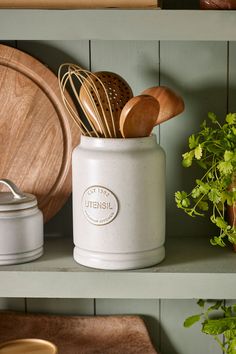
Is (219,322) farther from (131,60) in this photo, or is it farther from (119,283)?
(131,60)

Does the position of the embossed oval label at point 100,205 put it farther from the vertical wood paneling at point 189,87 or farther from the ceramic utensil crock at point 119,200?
the vertical wood paneling at point 189,87

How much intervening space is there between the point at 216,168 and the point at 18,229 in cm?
36

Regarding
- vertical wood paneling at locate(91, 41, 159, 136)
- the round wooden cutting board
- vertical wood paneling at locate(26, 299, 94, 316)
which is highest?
vertical wood paneling at locate(91, 41, 159, 136)

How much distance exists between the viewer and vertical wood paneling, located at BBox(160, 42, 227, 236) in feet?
3.77

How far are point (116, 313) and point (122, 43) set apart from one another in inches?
21.1

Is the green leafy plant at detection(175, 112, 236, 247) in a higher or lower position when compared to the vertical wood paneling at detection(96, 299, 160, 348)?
higher

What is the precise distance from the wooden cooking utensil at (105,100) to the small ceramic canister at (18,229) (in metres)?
0.18

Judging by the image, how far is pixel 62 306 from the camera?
4.06ft

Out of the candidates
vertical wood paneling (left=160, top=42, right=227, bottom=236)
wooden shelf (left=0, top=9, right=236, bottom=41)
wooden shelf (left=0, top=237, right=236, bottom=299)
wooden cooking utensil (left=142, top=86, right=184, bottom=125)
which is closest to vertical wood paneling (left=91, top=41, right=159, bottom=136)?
vertical wood paneling (left=160, top=42, right=227, bottom=236)

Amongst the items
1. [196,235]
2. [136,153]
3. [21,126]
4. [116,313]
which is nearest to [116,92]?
[136,153]

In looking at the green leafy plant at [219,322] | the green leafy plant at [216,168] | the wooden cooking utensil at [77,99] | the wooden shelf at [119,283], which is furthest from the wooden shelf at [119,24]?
the green leafy plant at [219,322]

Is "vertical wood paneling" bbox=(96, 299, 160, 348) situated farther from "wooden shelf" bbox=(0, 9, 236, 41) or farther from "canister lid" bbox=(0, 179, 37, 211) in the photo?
"wooden shelf" bbox=(0, 9, 236, 41)

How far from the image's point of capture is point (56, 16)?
911 millimetres

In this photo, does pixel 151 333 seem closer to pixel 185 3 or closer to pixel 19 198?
pixel 19 198
